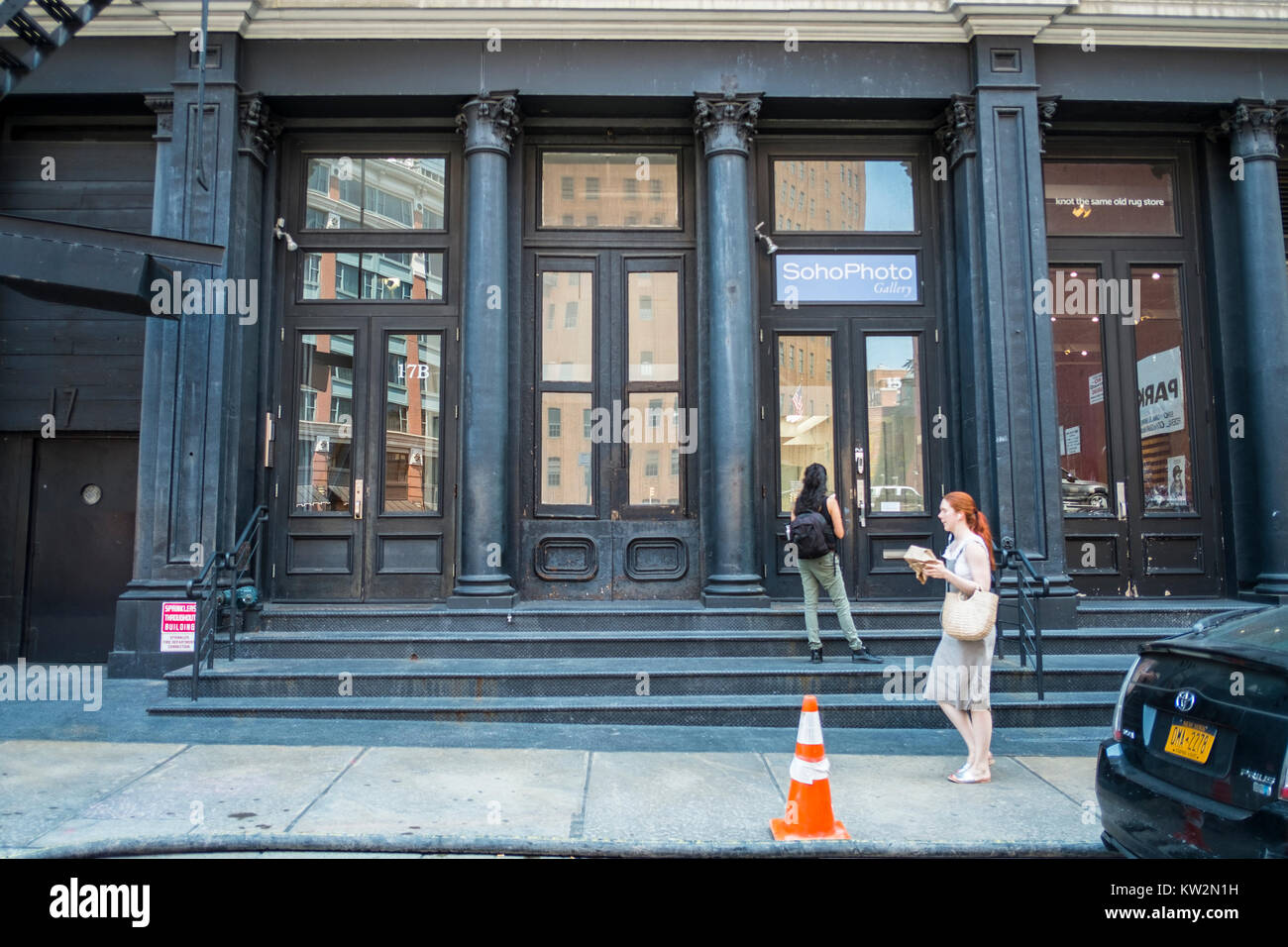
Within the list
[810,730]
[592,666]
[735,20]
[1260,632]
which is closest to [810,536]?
[592,666]

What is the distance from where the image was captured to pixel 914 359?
1014 cm

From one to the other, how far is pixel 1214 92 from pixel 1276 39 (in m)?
0.86

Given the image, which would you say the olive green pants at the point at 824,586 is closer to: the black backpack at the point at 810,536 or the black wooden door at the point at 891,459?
the black backpack at the point at 810,536

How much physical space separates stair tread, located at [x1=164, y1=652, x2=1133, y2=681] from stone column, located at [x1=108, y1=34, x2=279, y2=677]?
1.03m

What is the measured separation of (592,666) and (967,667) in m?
3.55

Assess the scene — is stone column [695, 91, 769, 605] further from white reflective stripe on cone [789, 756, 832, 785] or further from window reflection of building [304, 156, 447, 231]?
white reflective stripe on cone [789, 756, 832, 785]

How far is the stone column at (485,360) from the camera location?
29.6ft

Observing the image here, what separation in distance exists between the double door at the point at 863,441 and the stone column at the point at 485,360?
3071mm

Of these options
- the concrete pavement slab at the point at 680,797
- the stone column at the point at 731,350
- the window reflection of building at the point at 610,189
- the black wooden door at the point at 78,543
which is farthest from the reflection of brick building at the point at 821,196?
the black wooden door at the point at 78,543

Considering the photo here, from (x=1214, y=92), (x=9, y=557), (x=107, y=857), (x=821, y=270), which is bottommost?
(x=107, y=857)

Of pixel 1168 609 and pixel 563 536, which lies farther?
pixel 563 536

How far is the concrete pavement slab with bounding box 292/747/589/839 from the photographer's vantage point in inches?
191
